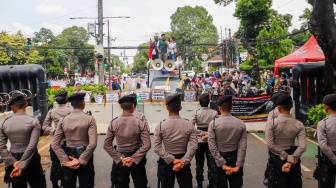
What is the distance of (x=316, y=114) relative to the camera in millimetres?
11594

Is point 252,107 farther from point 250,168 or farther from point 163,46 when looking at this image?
point 163,46

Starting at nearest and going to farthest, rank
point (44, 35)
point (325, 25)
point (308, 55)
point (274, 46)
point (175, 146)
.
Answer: point (175, 146) < point (325, 25) < point (308, 55) < point (274, 46) < point (44, 35)

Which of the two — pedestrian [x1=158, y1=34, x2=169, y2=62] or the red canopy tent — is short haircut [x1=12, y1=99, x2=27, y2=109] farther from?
the red canopy tent

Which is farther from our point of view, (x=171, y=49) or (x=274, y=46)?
(x=274, y=46)

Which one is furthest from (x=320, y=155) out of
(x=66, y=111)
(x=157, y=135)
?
(x=66, y=111)

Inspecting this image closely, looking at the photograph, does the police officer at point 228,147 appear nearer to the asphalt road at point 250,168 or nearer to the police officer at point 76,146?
the police officer at point 76,146

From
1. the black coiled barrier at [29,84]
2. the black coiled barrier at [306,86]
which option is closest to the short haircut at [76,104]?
→ the black coiled barrier at [29,84]

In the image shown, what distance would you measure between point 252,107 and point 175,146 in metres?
8.29

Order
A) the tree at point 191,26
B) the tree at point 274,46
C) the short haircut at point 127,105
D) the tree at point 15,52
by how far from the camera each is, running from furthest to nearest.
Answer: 1. the tree at point 191,26
2. the tree at point 15,52
3. the tree at point 274,46
4. the short haircut at point 127,105

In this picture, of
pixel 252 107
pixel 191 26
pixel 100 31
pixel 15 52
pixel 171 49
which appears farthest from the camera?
pixel 191 26

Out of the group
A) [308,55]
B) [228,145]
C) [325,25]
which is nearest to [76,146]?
[228,145]

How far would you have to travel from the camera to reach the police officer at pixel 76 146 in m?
5.00

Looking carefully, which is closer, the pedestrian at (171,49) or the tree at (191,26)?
the pedestrian at (171,49)

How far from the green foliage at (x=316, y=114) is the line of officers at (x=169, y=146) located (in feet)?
21.9
